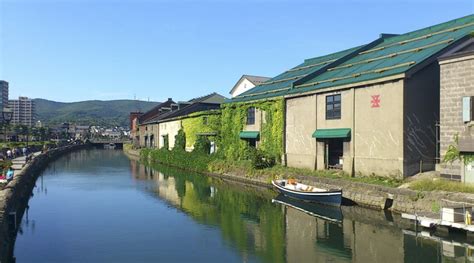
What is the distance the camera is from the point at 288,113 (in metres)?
38.1

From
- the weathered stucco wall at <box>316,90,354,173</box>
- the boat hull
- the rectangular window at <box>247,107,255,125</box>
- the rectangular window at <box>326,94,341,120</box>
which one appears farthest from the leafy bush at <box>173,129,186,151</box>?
the boat hull

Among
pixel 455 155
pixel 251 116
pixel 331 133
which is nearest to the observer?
pixel 455 155

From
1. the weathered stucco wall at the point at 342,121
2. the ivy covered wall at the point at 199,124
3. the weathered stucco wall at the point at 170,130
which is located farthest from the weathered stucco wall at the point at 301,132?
the weathered stucco wall at the point at 170,130

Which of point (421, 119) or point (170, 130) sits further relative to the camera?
point (170, 130)

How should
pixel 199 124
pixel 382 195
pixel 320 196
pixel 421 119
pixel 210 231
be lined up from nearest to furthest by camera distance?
Answer: pixel 210 231, pixel 382 195, pixel 320 196, pixel 421 119, pixel 199 124

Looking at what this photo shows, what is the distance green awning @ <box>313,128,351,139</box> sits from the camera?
99.6 feet

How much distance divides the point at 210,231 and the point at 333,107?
1545 centimetres

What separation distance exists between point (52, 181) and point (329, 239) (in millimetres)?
32217

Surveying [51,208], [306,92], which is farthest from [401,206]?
[51,208]

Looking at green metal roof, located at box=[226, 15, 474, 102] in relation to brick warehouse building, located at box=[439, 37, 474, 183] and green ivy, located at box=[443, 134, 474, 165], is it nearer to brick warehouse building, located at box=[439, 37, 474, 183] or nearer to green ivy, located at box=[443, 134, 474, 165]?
brick warehouse building, located at box=[439, 37, 474, 183]

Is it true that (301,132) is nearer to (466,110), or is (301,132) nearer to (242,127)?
(242,127)

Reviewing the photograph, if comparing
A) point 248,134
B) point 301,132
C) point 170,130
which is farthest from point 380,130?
point 170,130

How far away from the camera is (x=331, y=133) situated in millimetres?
31828

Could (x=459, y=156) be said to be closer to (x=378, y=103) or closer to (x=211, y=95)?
(x=378, y=103)
